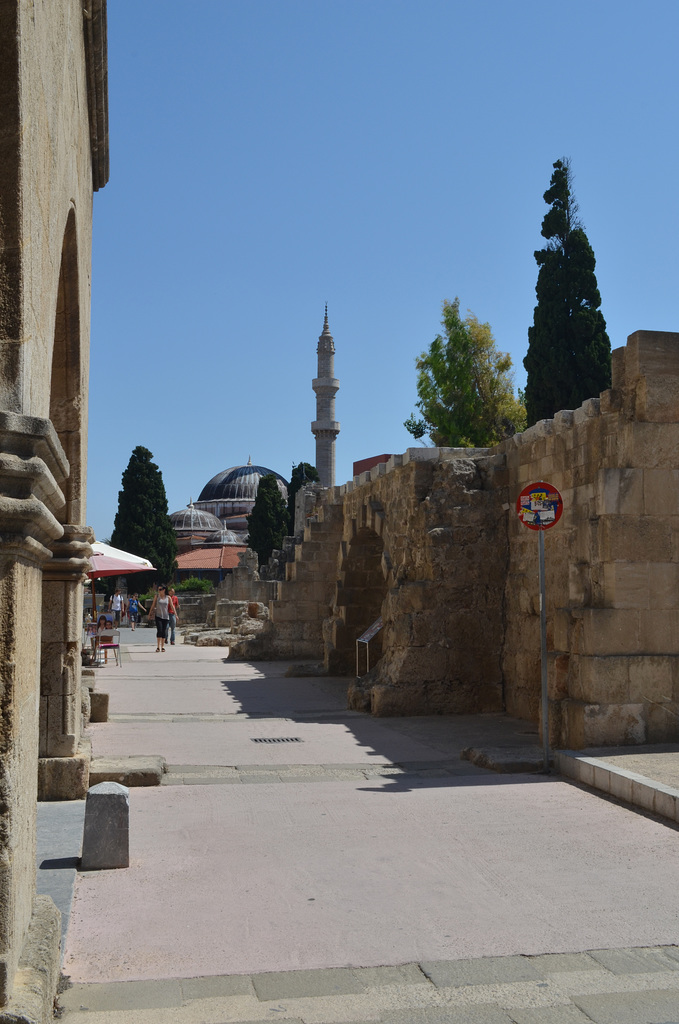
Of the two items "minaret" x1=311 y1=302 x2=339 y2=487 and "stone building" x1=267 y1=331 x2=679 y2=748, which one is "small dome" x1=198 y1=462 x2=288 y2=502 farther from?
"stone building" x1=267 y1=331 x2=679 y2=748

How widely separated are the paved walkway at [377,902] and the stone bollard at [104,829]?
0.10 metres

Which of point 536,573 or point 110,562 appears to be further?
point 110,562

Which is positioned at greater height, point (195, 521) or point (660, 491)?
point (195, 521)

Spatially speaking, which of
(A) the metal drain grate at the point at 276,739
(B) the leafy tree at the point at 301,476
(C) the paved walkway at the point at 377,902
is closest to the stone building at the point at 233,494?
(B) the leafy tree at the point at 301,476

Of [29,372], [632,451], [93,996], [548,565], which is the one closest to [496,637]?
[548,565]

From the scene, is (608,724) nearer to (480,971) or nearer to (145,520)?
(480,971)

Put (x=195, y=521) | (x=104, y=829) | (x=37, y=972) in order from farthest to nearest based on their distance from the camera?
1. (x=195, y=521)
2. (x=104, y=829)
3. (x=37, y=972)

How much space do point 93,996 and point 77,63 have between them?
4836 mm

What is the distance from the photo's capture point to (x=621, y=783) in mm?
6766

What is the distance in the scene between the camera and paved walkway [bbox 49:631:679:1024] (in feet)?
12.0

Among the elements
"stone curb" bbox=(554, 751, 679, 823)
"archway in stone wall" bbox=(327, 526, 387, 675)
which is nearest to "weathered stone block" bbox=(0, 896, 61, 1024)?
"stone curb" bbox=(554, 751, 679, 823)

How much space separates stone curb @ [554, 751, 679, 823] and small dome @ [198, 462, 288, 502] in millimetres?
74507

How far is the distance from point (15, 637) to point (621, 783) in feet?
17.0

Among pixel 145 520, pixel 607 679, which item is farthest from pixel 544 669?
pixel 145 520
